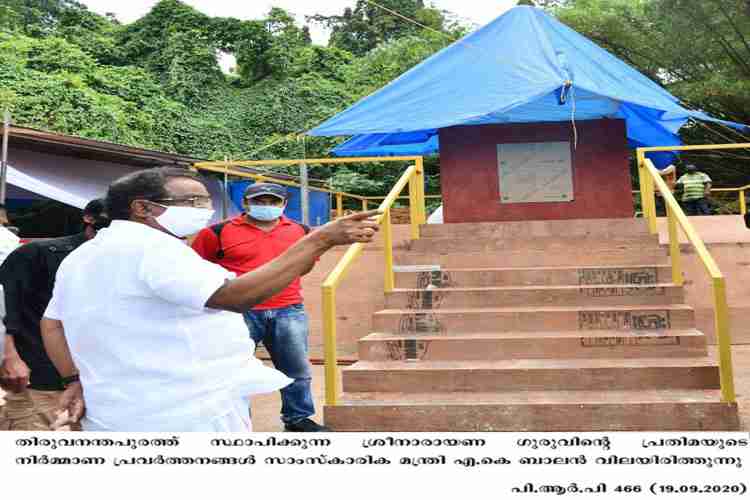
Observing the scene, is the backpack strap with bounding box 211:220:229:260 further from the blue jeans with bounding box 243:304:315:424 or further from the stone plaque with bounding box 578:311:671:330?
the stone plaque with bounding box 578:311:671:330

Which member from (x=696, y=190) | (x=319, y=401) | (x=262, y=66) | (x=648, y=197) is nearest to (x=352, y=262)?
(x=319, y=401)

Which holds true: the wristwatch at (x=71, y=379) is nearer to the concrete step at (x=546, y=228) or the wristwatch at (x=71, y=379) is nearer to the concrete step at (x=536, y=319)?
the concrete step at (x=536, y=319)

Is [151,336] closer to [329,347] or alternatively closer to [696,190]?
[329,347]

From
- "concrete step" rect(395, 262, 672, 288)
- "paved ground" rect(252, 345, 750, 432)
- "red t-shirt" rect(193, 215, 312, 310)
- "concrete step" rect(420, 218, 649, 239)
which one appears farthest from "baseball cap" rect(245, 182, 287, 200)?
"concrete step" rect(420, 218, 649, 239)

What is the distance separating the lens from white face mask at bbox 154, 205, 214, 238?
176cm

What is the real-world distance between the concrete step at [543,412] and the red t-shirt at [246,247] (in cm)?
68

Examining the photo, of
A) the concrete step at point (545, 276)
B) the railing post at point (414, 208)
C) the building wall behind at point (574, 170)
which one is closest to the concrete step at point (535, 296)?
the concrete step at point (545, 276)

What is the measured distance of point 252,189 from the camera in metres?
3.68

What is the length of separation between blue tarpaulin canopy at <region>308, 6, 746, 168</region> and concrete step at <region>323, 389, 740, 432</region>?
2.85 metres

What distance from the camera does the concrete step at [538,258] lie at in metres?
5.21

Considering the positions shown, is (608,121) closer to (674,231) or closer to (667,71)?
(674,231)

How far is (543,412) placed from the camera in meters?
3.56
